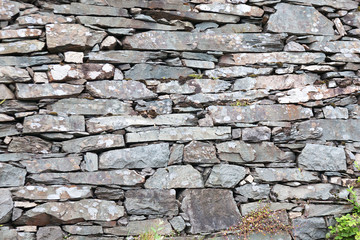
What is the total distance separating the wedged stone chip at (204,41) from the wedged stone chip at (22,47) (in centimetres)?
97

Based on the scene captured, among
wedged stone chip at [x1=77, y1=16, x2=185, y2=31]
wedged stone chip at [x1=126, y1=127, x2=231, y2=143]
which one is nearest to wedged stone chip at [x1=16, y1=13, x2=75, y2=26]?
wedged stone chip at [x1=77, y1=16, x2=185, y2=31]

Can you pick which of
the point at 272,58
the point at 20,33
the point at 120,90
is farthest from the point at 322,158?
the point at 20,33

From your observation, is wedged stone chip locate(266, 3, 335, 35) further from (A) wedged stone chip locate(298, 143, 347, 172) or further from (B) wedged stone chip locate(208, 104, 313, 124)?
(A) wedged stone chip locate(298, 143, 347, 172)

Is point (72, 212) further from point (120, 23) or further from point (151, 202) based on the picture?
point (120, 23)

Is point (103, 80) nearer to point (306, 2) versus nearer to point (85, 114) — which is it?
point (85, 114)

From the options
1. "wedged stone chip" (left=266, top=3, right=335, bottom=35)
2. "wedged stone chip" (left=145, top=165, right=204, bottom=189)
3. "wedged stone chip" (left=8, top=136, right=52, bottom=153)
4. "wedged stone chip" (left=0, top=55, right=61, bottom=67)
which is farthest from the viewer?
"wedged stone chip" (left=266, top=3, right=335, bottom=35)

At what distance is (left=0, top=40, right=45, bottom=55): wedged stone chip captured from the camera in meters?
3.92

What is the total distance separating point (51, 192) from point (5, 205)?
46 centimetres

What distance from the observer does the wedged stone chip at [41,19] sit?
3.97 metres

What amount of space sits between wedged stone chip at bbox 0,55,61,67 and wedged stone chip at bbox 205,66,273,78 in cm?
183

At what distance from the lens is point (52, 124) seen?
12.6ft

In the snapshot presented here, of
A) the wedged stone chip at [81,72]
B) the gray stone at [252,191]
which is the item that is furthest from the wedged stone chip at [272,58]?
the gray stone at [252,191]

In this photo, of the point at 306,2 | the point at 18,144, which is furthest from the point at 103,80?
the point at 306,2

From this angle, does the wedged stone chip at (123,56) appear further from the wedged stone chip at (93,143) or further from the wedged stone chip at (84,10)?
the wedged stone chip at (93,143)
